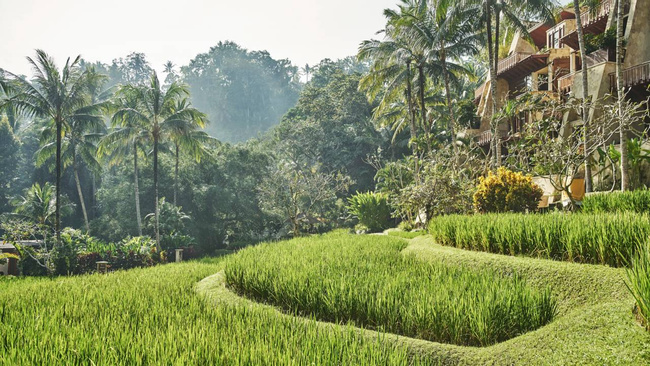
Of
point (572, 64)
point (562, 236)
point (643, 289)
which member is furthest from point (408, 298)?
point (572, 64)

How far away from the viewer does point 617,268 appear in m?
5.55

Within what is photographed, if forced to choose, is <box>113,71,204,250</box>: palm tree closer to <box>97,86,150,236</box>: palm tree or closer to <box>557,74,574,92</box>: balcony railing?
<box>97,86,150,236</box>: palm tree

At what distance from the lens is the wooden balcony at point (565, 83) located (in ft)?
62.1

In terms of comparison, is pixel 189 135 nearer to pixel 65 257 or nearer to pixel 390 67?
pixel 65 257

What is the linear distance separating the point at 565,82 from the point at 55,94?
23.0m

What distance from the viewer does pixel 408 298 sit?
519 centimetres

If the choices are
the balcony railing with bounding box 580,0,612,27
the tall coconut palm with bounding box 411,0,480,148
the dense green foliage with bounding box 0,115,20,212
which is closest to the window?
the balcony railing with bounding box 580,0,612,27

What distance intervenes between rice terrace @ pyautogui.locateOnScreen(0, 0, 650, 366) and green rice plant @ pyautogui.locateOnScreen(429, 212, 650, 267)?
0.11ft

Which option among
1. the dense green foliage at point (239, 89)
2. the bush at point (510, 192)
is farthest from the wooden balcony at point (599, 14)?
the dense green foliage at point (239, 89)

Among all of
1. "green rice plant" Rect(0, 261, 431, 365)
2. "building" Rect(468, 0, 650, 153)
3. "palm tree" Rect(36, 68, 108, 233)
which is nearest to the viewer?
"green rice plant" Rect(0, 261, 431, 365)

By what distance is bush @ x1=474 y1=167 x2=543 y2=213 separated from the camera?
448 inches

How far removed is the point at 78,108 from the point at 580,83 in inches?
957

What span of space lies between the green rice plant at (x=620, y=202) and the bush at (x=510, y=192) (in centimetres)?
164

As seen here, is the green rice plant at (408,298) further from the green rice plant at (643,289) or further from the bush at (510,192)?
the bush at (510,192)
